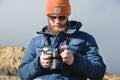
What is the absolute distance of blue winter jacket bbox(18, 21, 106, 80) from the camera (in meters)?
8.77

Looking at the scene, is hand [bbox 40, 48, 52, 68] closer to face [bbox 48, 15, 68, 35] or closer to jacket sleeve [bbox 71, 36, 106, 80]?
jacket sleeve [bbox 71, 36, 106, 80]

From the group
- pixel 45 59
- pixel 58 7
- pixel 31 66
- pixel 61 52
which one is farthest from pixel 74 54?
pixel 58 7

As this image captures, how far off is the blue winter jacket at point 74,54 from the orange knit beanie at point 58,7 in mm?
269

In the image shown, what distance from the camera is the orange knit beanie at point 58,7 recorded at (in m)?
8.96

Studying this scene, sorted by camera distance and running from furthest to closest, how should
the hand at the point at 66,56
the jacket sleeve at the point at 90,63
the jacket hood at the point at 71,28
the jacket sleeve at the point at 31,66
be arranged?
1. the jacket hood at the point at 71,28
2. the jacket sleeve at the point at 31,66
3. the jacket sleeve at the point at 90,63
4. the hand at the point at 66,56

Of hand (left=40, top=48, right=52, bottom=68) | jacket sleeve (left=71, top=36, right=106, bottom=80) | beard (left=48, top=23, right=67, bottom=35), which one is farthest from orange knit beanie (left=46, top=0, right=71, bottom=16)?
hand (left=40, top=48, right=52, bottom=68)

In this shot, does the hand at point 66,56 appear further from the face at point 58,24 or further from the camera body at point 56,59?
the face at point 58,24

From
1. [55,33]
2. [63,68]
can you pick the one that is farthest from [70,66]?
[55,33]

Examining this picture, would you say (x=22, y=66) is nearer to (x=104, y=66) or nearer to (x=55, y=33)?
(x=55, y=33)

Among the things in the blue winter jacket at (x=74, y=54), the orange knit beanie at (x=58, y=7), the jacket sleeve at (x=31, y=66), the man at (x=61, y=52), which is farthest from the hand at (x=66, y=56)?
the orange knit beanie at (x=58, y=7)

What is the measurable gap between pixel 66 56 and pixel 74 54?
1.07ft

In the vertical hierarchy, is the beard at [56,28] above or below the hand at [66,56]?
above

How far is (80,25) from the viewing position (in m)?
9.17

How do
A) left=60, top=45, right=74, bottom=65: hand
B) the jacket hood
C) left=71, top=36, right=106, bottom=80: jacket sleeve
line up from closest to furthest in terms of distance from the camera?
left=60, top=45, right=74, bottom=65: hand, left=71, top=36, right=106, bottom=80: jacket sleeve, the jacket hood
